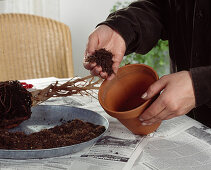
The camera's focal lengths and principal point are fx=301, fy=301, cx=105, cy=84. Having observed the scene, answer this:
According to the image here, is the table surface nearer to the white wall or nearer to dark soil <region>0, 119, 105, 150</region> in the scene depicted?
dark soil <region>0, 119, 105, 150</region>

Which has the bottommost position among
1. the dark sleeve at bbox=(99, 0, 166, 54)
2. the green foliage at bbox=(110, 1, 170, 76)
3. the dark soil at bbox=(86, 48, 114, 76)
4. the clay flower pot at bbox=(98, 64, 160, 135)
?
the green foliage at bbox=(110, 1, 170, 76)

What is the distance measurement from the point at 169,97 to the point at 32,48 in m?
1.58

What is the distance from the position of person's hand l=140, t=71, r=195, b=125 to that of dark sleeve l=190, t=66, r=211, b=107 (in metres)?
0.01

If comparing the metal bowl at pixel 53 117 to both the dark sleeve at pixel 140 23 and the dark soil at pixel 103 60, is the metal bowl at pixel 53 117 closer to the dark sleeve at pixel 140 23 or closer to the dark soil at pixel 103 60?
the dark soil at pixel 103 60

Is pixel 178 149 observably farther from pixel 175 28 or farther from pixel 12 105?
pixel 175 28

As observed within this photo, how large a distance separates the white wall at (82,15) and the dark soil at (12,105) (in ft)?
6.63

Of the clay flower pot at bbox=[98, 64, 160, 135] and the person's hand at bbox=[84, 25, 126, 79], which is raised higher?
the person's hand at bbox=[84, 25, 126, 79]

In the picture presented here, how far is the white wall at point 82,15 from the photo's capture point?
277cm

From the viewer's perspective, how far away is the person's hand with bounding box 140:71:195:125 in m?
0.72

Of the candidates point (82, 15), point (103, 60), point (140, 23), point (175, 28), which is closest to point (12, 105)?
point (103, 60)

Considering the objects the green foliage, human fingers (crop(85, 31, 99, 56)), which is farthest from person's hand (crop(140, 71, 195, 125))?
the green foliage

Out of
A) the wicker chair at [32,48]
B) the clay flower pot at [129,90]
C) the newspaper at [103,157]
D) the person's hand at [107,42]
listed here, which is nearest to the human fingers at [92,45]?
the person's hand at [107,42]

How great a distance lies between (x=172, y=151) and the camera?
0.70 metres

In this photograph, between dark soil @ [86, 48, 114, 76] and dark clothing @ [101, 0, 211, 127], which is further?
dark clothing @ [101, 0, 211, 127]
